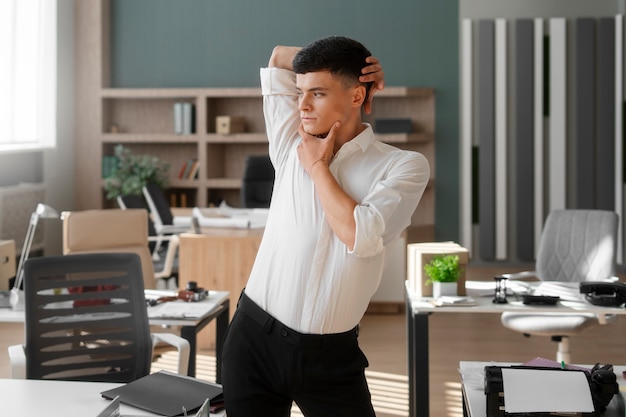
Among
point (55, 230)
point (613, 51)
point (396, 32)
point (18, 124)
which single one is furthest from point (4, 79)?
point (613, 51)

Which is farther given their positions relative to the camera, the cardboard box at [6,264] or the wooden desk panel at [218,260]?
the wooden desk panel at [218,260]

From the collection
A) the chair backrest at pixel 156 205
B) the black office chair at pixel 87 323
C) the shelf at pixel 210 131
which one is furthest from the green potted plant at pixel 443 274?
the shelf at pixel 210 131

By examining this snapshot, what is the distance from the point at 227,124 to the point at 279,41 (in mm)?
1177

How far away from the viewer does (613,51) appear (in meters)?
9.20

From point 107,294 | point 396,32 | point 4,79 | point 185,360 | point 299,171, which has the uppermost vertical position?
point 396,32

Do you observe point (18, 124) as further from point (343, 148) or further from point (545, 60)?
point (343, 148)

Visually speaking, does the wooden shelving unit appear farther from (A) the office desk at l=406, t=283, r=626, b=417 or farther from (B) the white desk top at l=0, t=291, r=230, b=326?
(B) the white desk top at l=0, t=291, r=230, b=326

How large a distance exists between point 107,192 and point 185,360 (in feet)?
20.6

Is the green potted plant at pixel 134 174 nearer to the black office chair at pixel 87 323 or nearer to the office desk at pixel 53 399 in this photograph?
the black office chair at pixel 87 323

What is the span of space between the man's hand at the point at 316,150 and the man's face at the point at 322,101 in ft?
0.06

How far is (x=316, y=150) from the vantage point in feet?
6.61

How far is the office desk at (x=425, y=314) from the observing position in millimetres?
3768

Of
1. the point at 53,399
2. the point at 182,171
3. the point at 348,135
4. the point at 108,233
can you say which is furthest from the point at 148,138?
the point at 348,135

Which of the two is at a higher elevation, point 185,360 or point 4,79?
point 4,79
